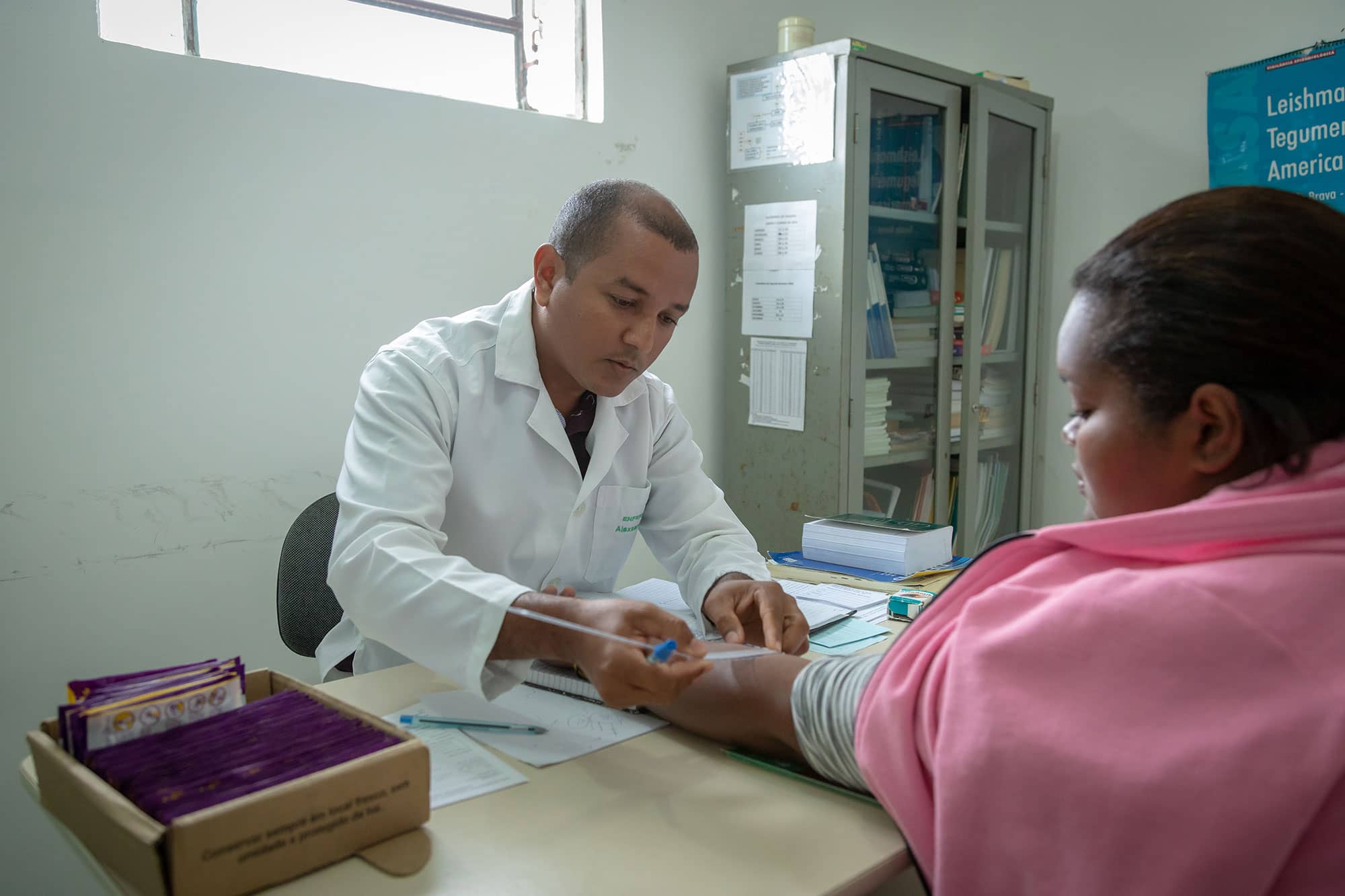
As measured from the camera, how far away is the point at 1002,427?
353 cm

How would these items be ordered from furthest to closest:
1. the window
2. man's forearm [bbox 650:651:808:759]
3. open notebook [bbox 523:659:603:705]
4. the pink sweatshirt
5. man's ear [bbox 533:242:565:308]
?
the window → man's ear [bbox 533:242:565:308] → open notebook [bbox 523:659:603:705] → man's forearm [bbox 650:651:808:759] → the pink sweatshirt

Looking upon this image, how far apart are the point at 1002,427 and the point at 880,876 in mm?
2940

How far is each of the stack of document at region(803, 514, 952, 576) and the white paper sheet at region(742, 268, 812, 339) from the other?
957 millimetres

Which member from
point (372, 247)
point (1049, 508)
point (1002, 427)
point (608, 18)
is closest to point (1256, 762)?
point (372, 247)

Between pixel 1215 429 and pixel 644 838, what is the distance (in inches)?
24.5

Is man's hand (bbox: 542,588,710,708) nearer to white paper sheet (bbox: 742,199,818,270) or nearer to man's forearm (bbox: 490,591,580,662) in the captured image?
man's forearm (bbox: 490,591,580,662)

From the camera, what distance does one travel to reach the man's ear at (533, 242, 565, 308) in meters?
1.64

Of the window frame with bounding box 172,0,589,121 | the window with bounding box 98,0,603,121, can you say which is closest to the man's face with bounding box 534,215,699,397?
the window with bounding box 98,0,603,121

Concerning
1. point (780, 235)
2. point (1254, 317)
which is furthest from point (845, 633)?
point (780, 235)

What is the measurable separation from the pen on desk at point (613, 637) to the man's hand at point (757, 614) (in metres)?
0.29

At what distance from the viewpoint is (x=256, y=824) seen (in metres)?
0.76

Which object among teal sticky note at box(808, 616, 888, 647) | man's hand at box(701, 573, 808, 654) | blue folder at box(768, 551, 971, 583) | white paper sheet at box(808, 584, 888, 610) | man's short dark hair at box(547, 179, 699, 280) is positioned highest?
man's short dark hair at box(547, 179, 699, 280)

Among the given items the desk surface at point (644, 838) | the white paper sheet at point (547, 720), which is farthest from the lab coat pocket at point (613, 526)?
the desk surface at point (644, 838)

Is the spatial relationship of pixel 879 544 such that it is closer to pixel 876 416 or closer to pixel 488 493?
pixel 488 493
